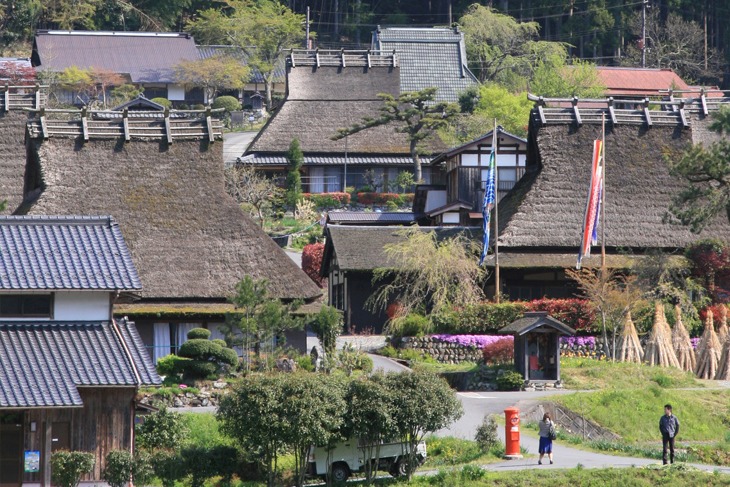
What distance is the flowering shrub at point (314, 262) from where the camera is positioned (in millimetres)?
54812

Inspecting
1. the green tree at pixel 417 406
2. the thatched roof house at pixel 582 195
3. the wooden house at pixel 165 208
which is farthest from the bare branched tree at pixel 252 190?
the green tree at pixel 417 406

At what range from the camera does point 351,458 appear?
31219 millimetres

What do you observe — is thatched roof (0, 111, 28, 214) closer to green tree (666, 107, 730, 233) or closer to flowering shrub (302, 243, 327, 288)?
flowering shrub (302, 243, 327, 288)

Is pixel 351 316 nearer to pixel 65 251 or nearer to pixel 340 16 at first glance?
pixel 65 251

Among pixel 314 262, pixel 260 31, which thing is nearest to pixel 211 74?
pixel 260 31

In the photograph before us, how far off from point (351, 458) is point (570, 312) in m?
16.0

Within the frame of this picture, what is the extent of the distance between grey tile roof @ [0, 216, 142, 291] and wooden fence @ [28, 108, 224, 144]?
1321 centimetres

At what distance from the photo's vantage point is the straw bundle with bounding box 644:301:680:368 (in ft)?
141

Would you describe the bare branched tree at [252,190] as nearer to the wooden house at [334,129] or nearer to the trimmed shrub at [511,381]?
the wooden house at [334,129]

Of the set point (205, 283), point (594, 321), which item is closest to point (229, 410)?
point (205, 283)

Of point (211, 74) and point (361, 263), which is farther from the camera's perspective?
point (211, 74)

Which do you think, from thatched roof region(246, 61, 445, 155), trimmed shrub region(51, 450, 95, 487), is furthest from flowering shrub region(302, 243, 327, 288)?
trimmed shrub region(51, 450, 95, 487)

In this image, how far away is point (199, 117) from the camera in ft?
156

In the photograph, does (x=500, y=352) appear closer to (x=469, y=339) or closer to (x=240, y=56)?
(x=469, y=339)
